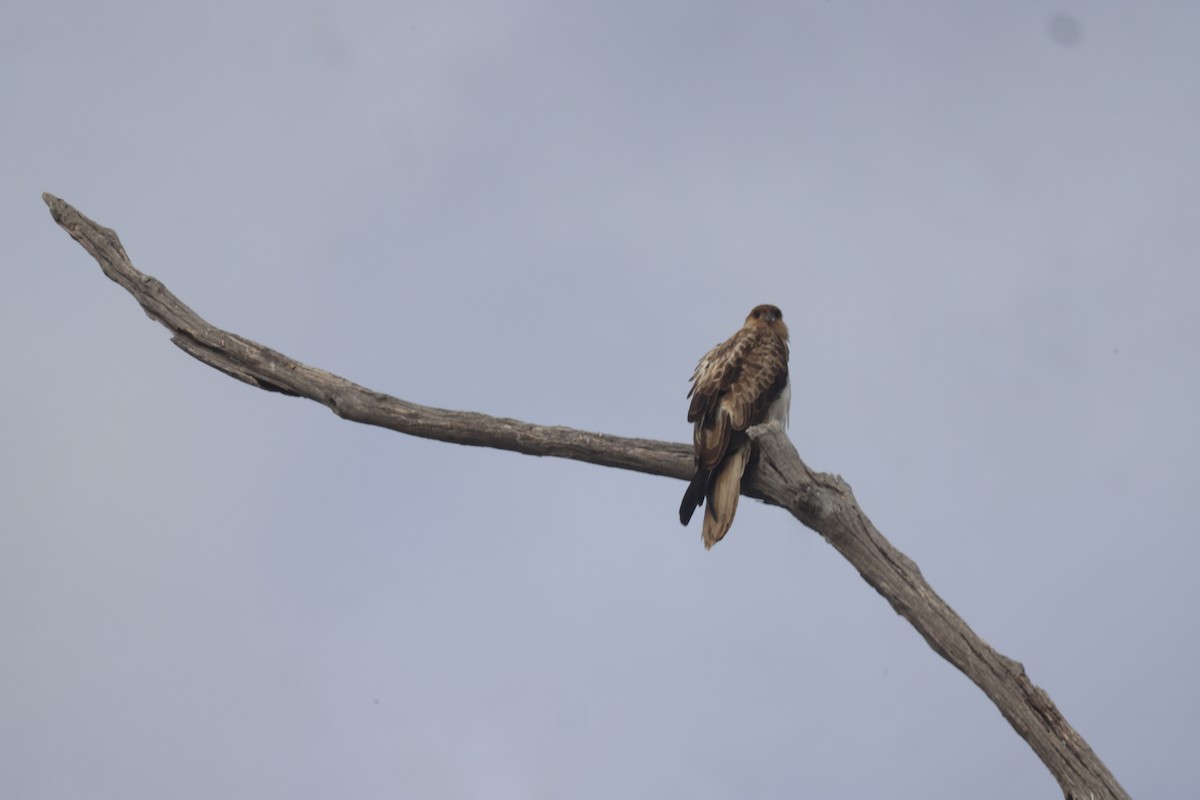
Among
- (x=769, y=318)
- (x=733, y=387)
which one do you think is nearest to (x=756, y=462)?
(x=733, y=387)

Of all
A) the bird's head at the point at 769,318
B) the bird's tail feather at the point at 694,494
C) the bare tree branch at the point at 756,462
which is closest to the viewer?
the bare tree branch at the point at 756,462

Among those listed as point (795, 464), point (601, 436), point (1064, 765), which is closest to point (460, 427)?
point (601, 436)

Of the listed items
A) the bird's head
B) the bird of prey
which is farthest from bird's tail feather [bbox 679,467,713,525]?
the bird's head

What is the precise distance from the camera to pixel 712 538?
5.49 meters

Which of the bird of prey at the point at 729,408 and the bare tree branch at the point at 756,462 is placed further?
the bird of prey at the point at 729,408

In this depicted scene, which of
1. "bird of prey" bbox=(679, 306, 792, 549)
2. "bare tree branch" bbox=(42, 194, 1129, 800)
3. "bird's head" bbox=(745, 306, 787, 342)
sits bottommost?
"bare tree branch" bbox=(42, 194, 1129, 800)

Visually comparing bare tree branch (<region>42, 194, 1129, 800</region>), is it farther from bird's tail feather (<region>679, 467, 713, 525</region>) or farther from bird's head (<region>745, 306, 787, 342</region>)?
bird's head (<region>745, 306, 787, 342</region>)

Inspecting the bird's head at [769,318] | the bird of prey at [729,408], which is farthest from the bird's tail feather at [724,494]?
the bird's head at [769,318]

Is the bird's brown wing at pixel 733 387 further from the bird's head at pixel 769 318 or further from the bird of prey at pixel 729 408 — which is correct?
the bird's head at pixel 769 318

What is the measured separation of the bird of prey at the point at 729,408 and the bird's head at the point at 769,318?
7.7 inches

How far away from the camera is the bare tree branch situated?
4582 mm

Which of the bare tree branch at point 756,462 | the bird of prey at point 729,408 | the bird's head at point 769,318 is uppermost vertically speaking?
the bird's head at point 769,318

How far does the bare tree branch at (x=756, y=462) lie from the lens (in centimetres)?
458

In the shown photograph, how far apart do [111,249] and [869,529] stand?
4005 millimetres
